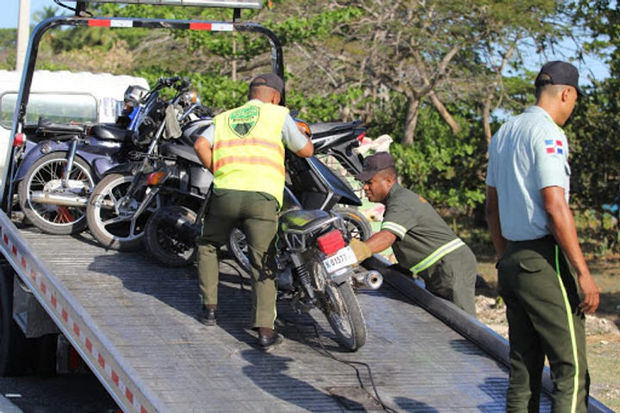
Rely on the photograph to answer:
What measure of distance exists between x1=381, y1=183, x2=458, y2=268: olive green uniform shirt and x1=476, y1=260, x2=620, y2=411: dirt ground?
5.53 feet

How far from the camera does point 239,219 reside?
6.21m

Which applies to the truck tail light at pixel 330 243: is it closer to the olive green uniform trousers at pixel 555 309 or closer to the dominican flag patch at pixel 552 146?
the olive green uniform trousers at pixel 555 309

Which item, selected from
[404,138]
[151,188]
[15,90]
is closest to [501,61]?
[404,138]

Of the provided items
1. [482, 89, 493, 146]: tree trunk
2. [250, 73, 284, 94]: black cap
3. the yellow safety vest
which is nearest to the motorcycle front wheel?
the yellow safety vest

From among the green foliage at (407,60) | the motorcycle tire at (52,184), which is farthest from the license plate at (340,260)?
the green foliage at (407,60)

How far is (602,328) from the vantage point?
10.2 m

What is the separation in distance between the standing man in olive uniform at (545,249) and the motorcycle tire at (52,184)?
452 centimetres

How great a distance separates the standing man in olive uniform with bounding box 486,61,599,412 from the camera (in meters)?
4.25

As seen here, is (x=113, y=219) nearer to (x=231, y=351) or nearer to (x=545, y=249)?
(x=231, y=351)

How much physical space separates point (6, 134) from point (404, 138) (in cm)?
844

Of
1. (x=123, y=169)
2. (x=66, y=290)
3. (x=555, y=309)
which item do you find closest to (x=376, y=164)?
(x=66, y=290)

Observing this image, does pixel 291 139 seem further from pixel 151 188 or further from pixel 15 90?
pixel 15 90

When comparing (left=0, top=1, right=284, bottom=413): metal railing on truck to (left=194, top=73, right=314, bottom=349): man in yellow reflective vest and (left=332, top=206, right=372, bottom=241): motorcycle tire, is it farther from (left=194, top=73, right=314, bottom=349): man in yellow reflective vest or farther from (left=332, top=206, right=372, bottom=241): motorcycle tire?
(left=332, top=206, right=372, bottom=241): motorcycle tire

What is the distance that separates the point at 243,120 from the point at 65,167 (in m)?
2.59
